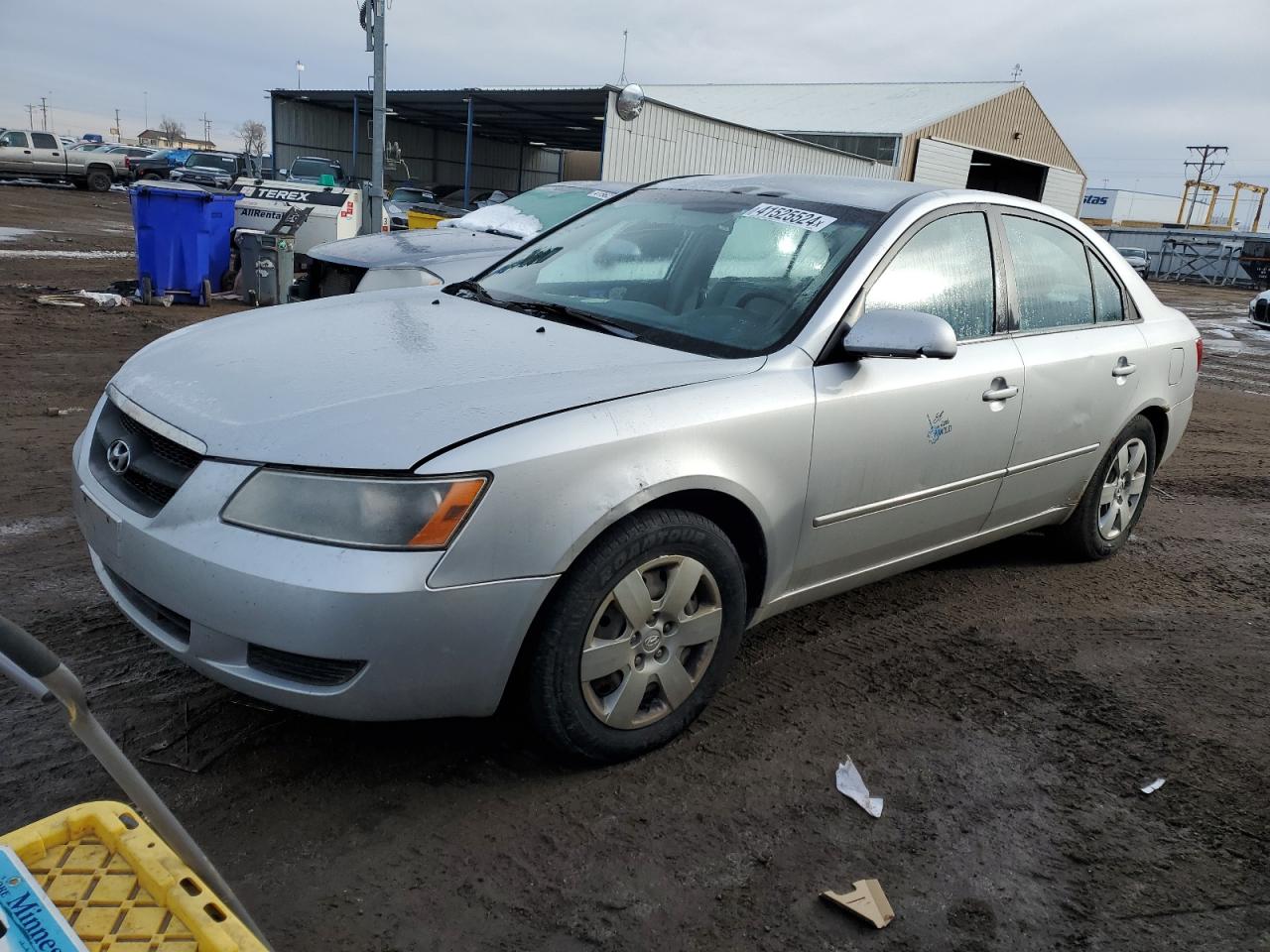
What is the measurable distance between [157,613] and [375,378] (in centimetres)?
78

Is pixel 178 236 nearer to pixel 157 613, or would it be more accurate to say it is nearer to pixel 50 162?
pixel 157 613

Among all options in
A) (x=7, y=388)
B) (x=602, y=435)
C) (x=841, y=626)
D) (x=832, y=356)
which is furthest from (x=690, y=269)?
(x=7, y=388)

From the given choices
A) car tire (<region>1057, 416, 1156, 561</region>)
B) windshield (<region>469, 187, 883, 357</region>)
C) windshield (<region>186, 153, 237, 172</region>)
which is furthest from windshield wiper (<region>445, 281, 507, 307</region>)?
windshield (<region>186, 153, 237, 172</region>)

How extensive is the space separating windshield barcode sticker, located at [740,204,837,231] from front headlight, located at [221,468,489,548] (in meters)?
1.72

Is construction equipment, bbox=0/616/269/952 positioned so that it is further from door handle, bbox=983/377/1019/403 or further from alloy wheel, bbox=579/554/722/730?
door handle, bbox=983/377/1019/403

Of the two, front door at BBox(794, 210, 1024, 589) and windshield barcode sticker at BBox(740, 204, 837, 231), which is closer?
front door at BBox(794, 210, 1024, 589)

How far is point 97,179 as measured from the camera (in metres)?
33.3

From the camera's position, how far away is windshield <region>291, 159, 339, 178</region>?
21.8 metres

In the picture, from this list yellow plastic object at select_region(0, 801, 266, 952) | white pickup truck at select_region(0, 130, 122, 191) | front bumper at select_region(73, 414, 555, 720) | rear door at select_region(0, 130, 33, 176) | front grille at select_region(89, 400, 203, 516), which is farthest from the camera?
white pickup truck at select_region(0, 130, 122, 191)

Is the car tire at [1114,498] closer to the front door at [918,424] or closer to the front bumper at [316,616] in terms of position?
the front door at [918,424]

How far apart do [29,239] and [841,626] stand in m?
17.8

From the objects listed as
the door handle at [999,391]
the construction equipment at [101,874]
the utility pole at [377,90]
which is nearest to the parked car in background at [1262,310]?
the utility pole at [377,90]

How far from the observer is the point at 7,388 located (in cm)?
648

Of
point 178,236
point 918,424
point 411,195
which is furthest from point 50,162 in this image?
point 918,424
